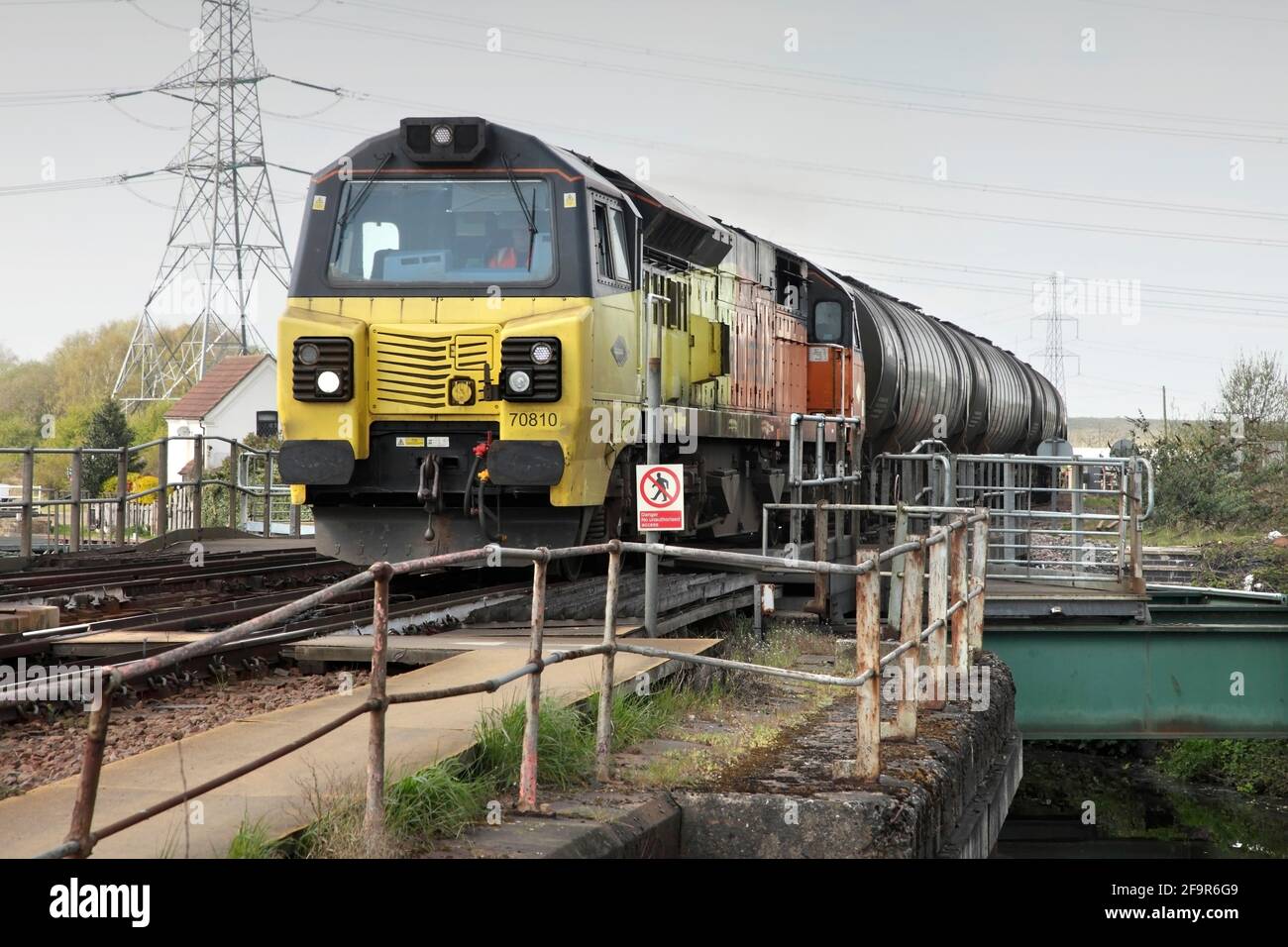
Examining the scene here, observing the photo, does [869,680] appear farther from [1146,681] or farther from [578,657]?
[1146,681]

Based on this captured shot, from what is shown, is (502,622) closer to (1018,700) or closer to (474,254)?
(474,254)

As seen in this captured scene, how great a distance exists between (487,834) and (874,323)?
17006 mm

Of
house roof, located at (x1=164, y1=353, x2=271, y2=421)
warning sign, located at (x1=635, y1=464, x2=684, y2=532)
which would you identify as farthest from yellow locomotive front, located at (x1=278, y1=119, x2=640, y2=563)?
house roof, located at (x1=164, y1=353, x2=271, y2=421)

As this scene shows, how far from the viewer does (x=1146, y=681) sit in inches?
546

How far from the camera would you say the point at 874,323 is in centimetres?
2156

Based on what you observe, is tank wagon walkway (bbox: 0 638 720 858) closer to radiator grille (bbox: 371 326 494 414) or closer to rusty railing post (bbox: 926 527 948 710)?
rusty railing post (bbox: 926 527 948 710)

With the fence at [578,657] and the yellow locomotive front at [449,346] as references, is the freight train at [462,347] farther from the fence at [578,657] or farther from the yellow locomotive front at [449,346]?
the fence at [578,657]

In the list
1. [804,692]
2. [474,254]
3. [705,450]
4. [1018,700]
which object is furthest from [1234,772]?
[474,254]

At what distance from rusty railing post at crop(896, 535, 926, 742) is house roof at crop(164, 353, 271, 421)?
5619 cm

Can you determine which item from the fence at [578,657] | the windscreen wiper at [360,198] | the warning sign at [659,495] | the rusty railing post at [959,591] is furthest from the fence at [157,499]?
the rusty railing post at [959,591]

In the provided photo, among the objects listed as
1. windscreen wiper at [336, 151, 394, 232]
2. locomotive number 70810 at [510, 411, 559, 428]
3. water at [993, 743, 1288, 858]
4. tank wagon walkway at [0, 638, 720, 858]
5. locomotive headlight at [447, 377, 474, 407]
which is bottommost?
water at [993, 743, 1288, 858]

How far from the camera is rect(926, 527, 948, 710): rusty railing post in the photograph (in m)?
8.88

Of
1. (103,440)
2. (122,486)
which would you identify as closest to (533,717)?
(122,486)
